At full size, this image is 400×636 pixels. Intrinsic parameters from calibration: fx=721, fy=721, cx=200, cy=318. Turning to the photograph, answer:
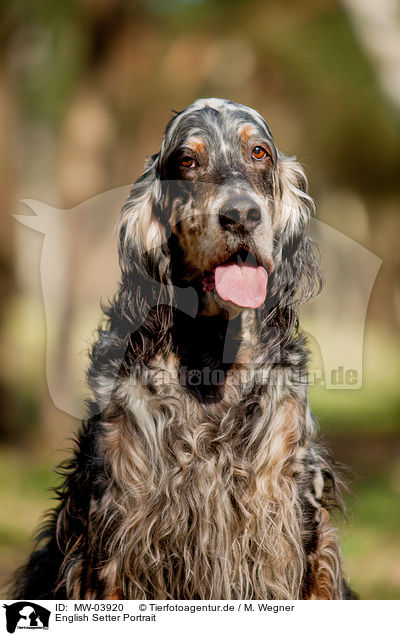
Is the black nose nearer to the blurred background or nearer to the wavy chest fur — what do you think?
the wavy chest fur

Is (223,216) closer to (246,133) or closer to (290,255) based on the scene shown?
(246,133)

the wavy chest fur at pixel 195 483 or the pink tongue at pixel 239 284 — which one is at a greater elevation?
the pink tongue at pixel 239 284

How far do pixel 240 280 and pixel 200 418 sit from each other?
59 centimetres

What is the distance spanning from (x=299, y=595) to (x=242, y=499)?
48 cm

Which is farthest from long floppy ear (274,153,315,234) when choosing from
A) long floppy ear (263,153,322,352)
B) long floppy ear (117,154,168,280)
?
long floppy ear (117,154,168,280)

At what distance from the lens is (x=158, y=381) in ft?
9.50

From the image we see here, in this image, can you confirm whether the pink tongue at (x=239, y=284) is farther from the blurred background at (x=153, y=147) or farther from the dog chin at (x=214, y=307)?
the blurred background at (x=153, y=147)

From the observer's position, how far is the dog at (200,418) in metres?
2.86

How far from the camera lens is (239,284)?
109 inches

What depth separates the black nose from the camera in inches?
105

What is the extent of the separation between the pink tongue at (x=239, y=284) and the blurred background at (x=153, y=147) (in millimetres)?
1249
